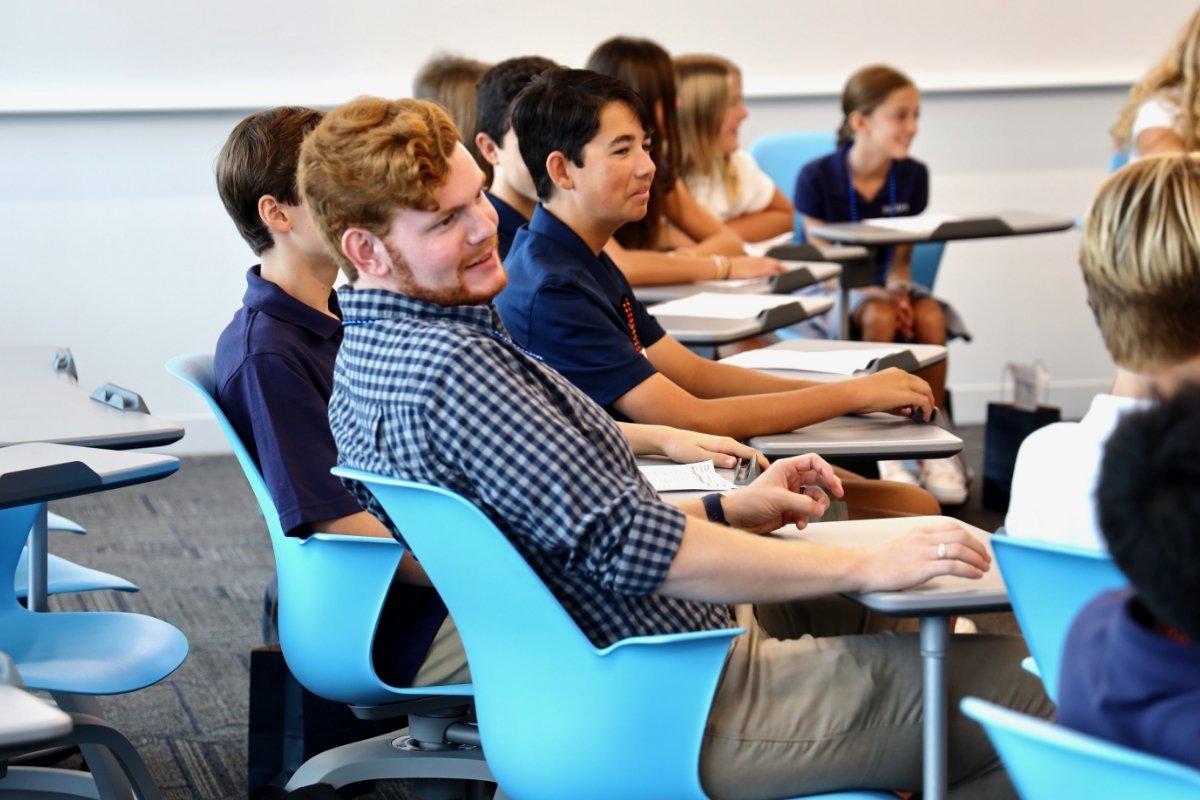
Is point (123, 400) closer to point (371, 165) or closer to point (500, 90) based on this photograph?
point (371, 165)

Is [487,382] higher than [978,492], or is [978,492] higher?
[487,382]

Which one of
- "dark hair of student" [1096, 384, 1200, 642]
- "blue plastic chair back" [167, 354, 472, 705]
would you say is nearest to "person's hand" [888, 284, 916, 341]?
"blue plastic chair back" [167, 354, 472, 705]

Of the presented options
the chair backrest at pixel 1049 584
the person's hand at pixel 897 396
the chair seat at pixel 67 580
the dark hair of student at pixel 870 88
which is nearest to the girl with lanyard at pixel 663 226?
the dark hair of student at pixel 870 88

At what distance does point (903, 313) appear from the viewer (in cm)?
438

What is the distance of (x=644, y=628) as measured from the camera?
1.57 meters

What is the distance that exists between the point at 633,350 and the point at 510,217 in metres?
0.76

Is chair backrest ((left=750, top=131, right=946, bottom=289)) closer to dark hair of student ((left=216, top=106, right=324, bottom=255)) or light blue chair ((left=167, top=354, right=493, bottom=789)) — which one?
dark hair of student ((left=216, top=106, right=324, bottom=255))

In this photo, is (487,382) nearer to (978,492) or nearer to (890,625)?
(890,625)

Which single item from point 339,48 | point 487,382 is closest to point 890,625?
point 487,382

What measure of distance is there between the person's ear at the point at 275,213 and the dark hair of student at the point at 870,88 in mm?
2745

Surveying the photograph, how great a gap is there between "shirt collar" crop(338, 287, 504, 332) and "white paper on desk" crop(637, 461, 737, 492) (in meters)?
0.39

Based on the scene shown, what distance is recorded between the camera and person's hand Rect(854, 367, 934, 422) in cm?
230

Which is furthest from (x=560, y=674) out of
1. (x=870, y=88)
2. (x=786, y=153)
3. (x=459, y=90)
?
(x=786, y=153)

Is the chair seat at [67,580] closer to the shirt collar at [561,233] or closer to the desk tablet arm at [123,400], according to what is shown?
the desk tablet arm at [123,400]
